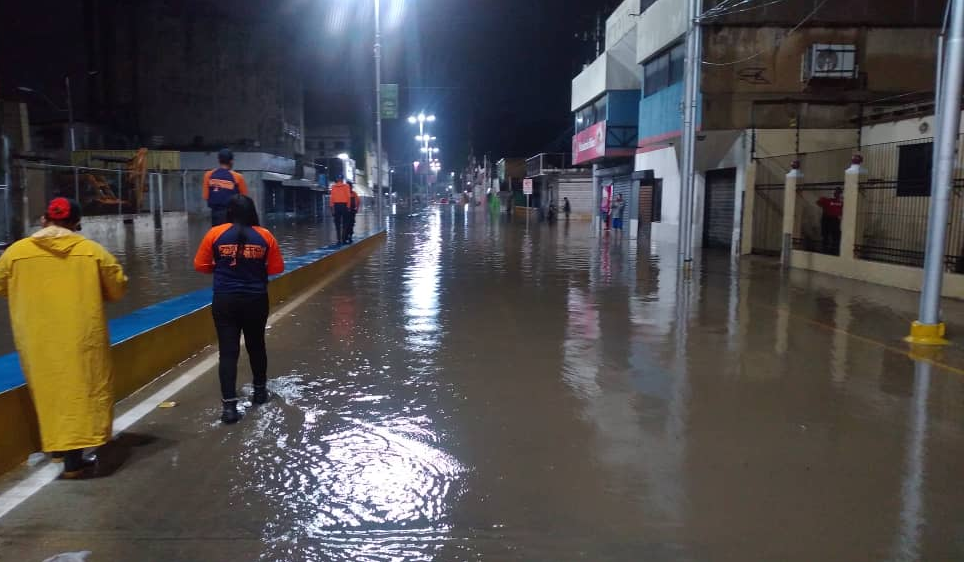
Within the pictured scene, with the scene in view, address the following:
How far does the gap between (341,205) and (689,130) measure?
828 cm

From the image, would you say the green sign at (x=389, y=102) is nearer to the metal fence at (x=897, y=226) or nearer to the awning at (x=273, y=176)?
the awning at (x=273, y=176)

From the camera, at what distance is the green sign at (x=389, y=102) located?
27.2m

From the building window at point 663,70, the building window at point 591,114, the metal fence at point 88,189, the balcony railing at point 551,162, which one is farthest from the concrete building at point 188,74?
the building window at point 663,70

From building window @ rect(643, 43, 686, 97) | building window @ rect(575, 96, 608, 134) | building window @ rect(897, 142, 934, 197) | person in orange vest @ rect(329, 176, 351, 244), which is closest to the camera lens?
building window @ rect(897, 142, 934, 197)

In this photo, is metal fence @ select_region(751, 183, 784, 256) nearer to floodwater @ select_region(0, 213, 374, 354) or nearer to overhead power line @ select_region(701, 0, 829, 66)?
overhead power line @ select_region(701, 0, 829, 66)

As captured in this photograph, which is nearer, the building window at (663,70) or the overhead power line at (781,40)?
the overhead power line at (781,40)

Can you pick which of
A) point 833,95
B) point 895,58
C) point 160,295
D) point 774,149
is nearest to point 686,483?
point 160,295

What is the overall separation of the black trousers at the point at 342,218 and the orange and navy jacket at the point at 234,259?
12722 mm

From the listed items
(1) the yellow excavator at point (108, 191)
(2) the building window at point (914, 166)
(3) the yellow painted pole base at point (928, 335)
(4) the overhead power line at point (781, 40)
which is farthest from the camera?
(1) the yellow excavator at point (108, 191)

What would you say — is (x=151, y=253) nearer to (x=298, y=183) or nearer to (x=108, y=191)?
(x=108, y=191)

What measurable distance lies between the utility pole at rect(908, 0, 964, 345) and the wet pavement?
0.47 meters

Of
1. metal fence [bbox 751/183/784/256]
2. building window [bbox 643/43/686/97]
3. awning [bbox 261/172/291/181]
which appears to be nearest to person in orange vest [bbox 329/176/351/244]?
metal fence [bbox 751/183/784/256]

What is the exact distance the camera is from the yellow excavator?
22.4m

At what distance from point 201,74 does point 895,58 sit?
127ft
